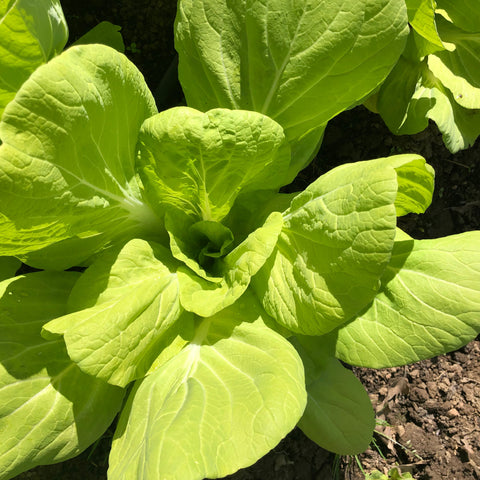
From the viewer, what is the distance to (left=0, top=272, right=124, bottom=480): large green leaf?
3.77 ft

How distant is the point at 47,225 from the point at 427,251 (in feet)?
2.92

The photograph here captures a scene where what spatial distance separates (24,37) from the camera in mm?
968

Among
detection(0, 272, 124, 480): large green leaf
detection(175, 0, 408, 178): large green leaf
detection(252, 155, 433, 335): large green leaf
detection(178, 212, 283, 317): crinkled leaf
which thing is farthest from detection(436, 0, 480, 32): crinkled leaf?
detection(0, 272, 124, 480): large green leaf

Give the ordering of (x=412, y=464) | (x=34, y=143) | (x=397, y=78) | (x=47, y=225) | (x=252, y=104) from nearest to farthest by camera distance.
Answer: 1. (x=34, y=143)
2. (x=47, y=225)
3. (x=252, y=104)
4. (x=397, y=78)
5. (x=412, y=464)

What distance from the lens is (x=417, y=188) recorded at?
1.17 meters

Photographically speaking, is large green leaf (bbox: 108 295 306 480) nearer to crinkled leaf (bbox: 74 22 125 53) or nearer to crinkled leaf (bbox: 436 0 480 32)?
crinkled leaf (bbox: 74 22 125 53)

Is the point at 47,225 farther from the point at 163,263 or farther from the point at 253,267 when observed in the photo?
the point at 253,267

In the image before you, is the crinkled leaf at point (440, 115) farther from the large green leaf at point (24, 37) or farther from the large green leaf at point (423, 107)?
the large green leaf at point (24, 37)

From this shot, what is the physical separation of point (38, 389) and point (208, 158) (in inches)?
26.6

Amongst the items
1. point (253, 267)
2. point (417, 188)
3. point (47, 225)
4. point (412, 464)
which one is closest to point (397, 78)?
point (417, 188)

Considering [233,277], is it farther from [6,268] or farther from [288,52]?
[6,268]

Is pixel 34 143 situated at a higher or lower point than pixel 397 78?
higher

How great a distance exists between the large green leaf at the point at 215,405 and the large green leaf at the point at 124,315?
77mm

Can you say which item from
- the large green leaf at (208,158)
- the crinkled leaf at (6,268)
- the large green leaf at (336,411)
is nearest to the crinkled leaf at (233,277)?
the large green leaf at (208,158)
